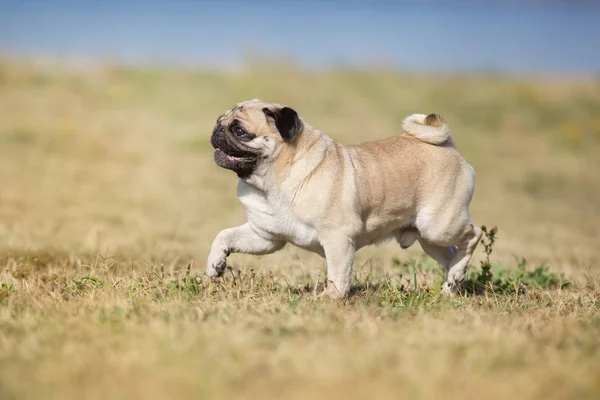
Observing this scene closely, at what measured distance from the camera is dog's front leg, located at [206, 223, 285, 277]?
561 cm

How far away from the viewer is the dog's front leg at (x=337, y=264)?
535 centimetres

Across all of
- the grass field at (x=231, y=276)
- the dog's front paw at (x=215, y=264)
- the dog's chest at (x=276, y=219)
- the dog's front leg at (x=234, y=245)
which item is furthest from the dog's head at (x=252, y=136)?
the grass field at (x=231, y=276)

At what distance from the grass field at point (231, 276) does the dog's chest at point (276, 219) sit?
43cm

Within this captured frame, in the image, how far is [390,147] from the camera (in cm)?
609

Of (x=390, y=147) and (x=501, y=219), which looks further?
(x=501, y=219)

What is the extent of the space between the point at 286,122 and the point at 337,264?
1.09m

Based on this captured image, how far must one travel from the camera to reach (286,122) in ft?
17.6

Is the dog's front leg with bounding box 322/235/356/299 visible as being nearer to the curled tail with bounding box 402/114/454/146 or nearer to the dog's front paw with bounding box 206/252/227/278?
the dog's front paw with bounding box 206/252/227/278

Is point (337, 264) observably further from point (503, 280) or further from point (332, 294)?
point (503, 280)

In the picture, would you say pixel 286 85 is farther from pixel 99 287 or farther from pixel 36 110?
pixel 99 287

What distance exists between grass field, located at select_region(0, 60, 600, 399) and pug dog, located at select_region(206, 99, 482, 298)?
36 centimetres

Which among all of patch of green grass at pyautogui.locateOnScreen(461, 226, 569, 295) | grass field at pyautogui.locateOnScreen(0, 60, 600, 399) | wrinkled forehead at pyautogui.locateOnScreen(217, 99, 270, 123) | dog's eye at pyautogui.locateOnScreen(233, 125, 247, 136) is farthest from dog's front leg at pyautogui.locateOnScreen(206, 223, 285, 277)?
patch of green grass at pyautogui.locateOnScreen(461, 226, 569, 295)

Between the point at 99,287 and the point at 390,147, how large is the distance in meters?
2.53

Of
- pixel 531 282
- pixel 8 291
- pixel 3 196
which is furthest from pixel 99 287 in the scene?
pixel 3 196
